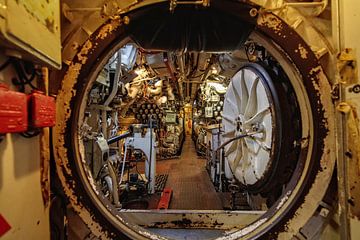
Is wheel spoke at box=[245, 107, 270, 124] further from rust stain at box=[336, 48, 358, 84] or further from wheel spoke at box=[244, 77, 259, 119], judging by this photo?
rust stain at box=[336, 48, 358, 84]

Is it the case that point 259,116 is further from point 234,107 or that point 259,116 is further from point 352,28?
point 352,28

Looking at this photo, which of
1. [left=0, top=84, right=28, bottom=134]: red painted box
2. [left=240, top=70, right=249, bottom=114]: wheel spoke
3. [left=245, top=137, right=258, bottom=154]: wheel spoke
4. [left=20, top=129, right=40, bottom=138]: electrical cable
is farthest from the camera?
[left=240, top=70, right=249, bottom=114]: wheel spoke

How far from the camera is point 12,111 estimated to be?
0.75 meters

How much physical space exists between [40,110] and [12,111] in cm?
18

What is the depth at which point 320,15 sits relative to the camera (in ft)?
4.25

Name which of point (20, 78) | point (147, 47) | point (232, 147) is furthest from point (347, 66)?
point (232, 147)

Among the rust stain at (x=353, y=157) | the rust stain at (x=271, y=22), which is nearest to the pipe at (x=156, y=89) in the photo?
the rust stain at (x=271, y=22)

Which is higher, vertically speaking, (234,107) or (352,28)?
(352,28)

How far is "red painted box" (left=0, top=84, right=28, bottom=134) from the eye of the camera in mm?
708

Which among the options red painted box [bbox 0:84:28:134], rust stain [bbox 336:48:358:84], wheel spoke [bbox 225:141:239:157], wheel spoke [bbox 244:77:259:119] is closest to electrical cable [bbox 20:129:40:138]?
red painted box [bbox 0:84:28:134]

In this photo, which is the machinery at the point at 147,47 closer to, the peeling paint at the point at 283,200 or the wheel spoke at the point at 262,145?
the peeling paint at the point at 283,200

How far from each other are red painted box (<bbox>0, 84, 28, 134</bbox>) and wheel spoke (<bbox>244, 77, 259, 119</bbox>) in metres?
2.15

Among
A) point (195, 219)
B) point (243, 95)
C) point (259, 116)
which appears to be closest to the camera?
point (195, 219)

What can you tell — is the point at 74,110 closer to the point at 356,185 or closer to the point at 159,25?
the point at 159,25
